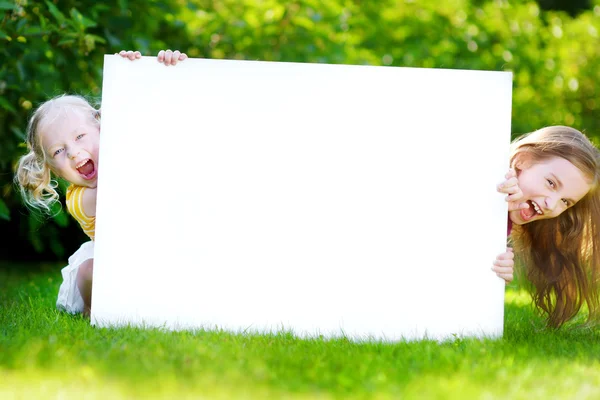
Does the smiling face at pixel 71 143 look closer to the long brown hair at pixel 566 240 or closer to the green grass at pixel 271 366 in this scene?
the green grass at pixel 271 366

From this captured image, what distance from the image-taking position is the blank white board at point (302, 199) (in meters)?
2.63

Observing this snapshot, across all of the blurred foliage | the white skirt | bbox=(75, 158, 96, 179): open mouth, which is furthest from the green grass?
the blurred foliage

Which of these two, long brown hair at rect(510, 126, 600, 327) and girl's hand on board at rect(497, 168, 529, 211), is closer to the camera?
girl's hand on board at rect(497, 168, 529, 211)

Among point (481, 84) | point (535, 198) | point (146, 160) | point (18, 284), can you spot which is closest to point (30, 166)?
point (146, 160)

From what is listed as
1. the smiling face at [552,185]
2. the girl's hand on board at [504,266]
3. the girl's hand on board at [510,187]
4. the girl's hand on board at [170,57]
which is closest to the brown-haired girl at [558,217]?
the smiling face at [552,185]

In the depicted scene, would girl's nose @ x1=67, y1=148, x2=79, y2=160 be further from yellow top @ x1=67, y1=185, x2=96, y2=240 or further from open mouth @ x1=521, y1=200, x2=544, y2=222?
open mouth @ x1=521, y1=200, x2=544, y2=222

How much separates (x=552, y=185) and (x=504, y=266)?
514mm

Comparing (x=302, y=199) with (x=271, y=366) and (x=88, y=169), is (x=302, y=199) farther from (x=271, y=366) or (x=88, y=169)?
(x=88, y=169)

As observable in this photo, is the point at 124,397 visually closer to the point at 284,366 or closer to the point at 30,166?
the point at 284,366

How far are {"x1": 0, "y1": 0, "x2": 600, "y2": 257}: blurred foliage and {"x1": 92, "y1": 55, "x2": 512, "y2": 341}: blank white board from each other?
1.33 m

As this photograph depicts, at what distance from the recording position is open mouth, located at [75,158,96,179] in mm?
3053

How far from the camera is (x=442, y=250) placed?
2635 mm

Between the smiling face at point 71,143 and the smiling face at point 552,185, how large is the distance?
6.07 feet

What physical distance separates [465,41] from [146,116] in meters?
4.68
